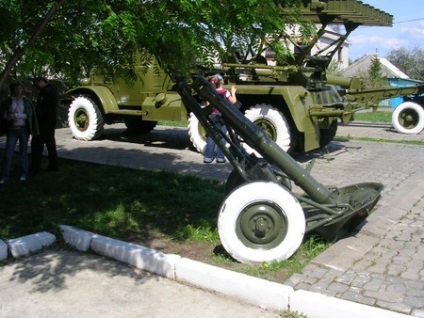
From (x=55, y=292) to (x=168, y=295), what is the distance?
885mm

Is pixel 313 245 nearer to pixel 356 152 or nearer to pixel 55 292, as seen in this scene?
pixel 55 292

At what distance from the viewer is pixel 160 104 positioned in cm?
1105

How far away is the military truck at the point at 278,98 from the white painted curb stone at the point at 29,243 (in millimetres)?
3957

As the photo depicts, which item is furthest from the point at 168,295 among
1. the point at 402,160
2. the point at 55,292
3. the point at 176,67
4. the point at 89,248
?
the point at 402,160

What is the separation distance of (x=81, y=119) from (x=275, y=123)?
16.3ft

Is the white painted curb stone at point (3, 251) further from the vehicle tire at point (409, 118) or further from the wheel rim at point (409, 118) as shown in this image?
the wheel rim at point (409, 118)

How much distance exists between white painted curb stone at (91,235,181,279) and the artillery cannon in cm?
51

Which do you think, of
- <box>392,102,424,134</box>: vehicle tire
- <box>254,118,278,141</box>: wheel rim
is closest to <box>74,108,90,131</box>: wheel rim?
<box>254,118,278,141</box>: wheel rim

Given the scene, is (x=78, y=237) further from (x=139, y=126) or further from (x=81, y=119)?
(x=139, y=126)

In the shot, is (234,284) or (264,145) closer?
(234,284)

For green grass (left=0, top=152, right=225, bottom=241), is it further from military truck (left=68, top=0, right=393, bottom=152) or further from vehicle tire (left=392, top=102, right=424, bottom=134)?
vehicle tire (left=392, top=102, right=424, bottom=134)

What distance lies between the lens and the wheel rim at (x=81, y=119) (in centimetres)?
1242

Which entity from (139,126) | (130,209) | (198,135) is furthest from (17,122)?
(139,126)

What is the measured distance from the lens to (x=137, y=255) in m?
4.72
